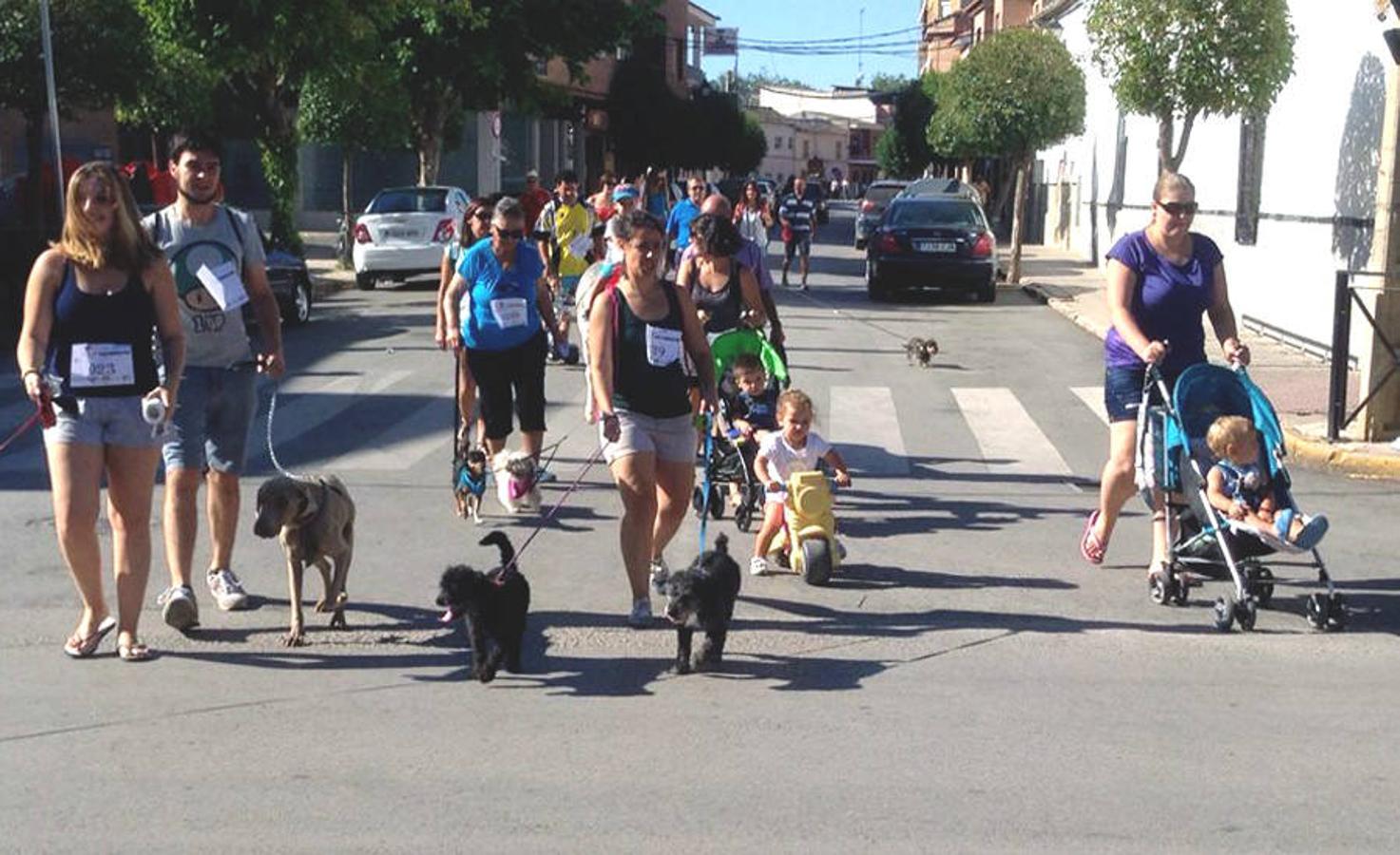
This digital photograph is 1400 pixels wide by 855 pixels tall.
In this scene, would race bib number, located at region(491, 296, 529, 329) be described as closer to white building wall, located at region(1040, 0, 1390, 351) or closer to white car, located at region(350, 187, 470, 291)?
white building wall, located at region(1040, 0, 1390, 351)

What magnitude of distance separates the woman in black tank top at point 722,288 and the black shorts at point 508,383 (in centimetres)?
93

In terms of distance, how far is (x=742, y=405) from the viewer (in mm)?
9617

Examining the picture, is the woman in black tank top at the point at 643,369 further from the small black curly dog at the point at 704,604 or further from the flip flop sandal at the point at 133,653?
the flip flop sandal at the point at 133,653

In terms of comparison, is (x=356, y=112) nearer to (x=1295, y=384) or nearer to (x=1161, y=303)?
(x=1295, y=384)

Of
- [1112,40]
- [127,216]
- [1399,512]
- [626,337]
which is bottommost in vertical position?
[1399,512]

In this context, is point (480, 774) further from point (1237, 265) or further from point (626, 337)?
point (1237, 265)

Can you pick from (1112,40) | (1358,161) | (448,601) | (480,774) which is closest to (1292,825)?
(480,774)

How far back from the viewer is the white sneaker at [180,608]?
23.6 feet

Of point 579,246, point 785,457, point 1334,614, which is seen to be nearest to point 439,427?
point 579,246

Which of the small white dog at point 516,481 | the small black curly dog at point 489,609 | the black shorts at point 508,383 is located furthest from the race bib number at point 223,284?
the black shorts at point 508,383

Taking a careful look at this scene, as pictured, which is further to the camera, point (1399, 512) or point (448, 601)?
point (1399, 512)

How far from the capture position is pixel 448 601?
6.46 metres

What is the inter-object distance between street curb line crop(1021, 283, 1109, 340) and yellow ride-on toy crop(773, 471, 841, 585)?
11.1 meters

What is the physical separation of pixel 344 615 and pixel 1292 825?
415cm
